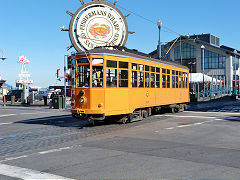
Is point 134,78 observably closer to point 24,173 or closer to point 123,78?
point 123,78

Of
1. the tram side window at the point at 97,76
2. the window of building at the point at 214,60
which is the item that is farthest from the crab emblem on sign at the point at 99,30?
the window of building at the point at 214,60

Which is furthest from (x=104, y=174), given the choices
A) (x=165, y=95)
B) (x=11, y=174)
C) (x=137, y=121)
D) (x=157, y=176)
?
(x=165, y=95)

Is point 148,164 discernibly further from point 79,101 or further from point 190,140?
point 79,101

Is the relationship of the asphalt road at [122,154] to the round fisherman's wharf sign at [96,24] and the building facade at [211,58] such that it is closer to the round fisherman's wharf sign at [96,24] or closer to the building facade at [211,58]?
the round fisherman's wharf sign at [96,24]

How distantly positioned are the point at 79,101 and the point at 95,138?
288 centimetres

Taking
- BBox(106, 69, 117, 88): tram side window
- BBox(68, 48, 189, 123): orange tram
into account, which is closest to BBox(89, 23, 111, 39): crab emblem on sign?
BBox(68, 48, 189, 123): orange tram

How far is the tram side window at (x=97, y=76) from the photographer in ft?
40.4

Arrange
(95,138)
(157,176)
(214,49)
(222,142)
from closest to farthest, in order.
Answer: (157,176) → (222,142) → (95,138) → (214,49)

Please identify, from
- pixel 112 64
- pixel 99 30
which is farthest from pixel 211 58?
pixel 112 64

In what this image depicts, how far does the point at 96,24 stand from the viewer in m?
23.8

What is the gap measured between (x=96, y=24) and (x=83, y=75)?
40.1 feet

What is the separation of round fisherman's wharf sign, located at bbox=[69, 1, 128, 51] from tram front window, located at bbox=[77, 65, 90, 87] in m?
10.9

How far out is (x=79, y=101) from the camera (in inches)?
490

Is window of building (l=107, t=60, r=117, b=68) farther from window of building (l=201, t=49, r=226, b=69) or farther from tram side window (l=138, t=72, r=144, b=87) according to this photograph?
window of building (l=201, t=49, r=226, b=69)
